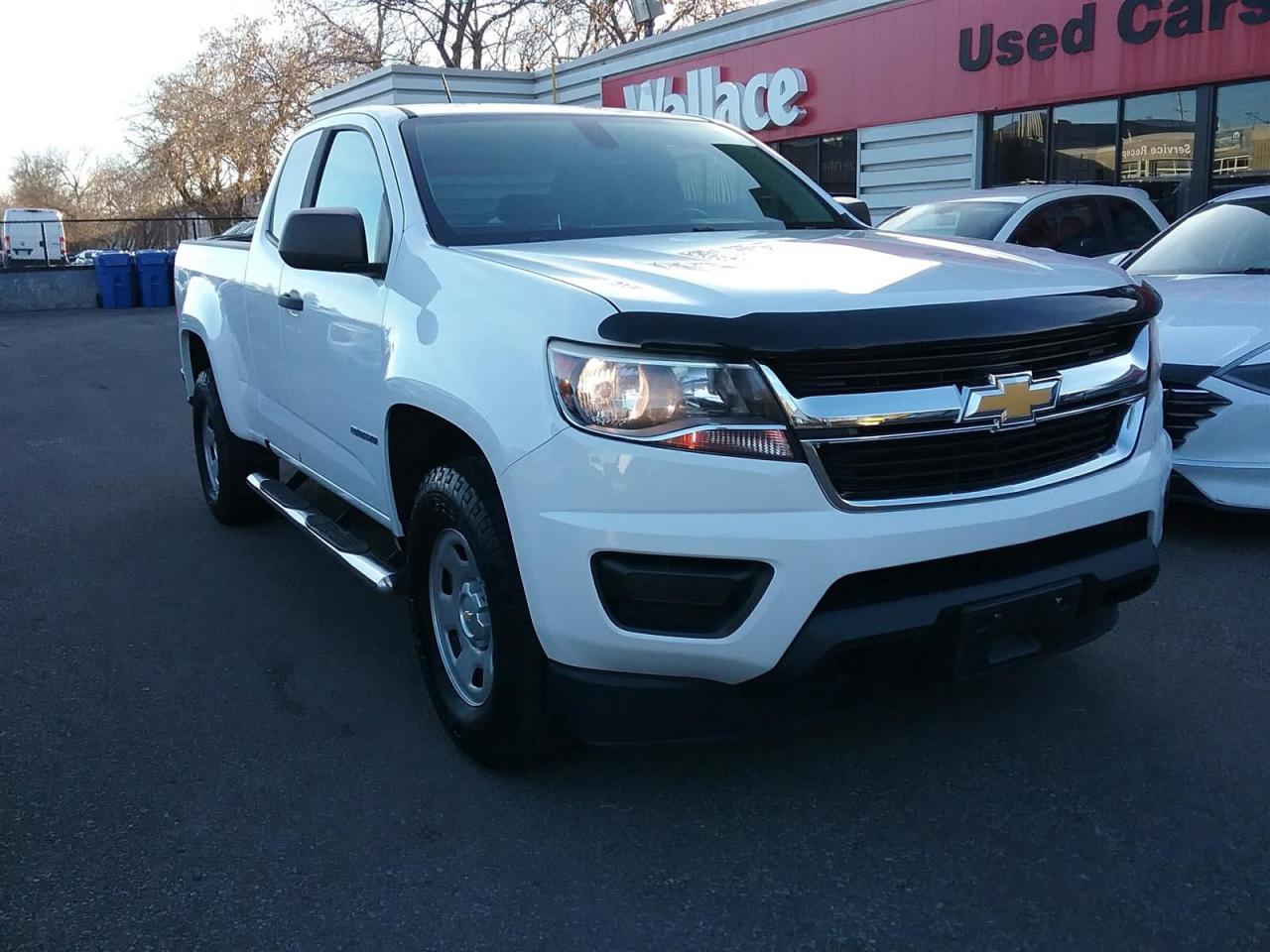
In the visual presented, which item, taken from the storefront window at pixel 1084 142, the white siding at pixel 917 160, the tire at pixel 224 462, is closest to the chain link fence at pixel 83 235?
the white siding at pixel 917 160

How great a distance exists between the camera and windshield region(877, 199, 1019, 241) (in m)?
8.85

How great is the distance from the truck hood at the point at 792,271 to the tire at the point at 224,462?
2665 millimetres

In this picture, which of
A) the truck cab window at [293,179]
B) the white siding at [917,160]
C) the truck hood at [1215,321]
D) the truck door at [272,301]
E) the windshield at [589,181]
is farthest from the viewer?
the white siding at [917,160]

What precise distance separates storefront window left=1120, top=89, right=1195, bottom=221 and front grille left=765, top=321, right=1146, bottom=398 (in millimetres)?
11299

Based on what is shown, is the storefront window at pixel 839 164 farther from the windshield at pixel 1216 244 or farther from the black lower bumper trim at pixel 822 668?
the black lower bumper trim at pixel 822 668

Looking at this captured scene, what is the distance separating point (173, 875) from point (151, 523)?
3.72 m

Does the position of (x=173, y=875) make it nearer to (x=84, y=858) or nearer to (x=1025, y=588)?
(x=84, y=858)

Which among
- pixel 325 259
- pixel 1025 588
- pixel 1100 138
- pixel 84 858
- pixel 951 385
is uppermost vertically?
pixel 1100 138

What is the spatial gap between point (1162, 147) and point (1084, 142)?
1063 millimetres

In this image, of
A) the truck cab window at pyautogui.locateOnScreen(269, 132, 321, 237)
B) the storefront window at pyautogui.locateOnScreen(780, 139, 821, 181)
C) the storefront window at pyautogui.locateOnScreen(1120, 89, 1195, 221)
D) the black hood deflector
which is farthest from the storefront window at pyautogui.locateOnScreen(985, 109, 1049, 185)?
the black hood deflector

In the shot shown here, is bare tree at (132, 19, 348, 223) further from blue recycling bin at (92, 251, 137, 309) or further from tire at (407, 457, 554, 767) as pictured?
tire at (407, 457, 554, 767)

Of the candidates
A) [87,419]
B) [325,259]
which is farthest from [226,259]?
[87,419]

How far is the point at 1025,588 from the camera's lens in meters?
2.73

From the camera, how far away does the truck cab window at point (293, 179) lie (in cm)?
486
